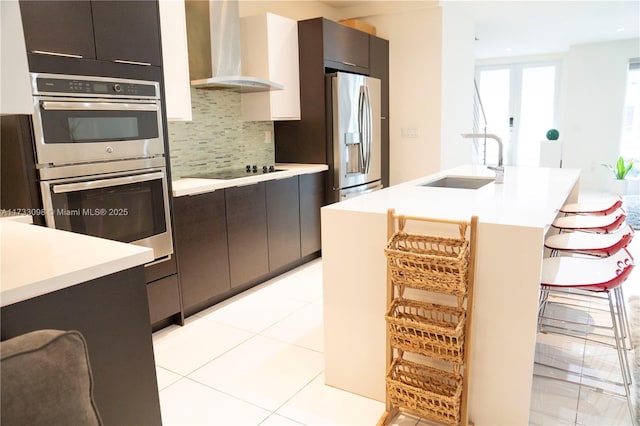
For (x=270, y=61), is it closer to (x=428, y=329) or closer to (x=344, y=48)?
(x=344, y=48)

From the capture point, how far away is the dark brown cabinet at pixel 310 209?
4.04m

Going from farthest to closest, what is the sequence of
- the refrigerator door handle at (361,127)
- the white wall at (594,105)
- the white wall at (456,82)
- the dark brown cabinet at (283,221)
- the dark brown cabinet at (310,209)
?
the white wall at (594,105), the white wall at (456,82), the refrigerator door handle at (361,127), the dark brown cabinet at (310,209), the dark brown cabinet at (283,221)

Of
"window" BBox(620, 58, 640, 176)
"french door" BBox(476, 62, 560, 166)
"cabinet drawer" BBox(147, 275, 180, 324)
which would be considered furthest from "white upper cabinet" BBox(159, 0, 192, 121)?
"window" BBox(620, 58, 640, 176)

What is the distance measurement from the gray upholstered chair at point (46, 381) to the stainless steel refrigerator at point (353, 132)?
346 cm

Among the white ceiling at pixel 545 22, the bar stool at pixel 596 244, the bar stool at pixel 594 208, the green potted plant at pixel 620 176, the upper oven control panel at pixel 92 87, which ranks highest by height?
the white ceiling at pixel 545 22

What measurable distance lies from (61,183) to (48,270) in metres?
1.26

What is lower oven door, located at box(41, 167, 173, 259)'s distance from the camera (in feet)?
7.29

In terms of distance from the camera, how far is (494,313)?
1.78 meters

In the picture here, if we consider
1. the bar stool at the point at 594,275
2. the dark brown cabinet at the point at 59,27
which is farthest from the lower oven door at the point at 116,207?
the bar stool at the point at 594,275

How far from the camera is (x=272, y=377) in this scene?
2340 mm

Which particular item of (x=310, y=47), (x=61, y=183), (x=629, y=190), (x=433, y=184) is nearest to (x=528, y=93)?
(x=629, y=190)

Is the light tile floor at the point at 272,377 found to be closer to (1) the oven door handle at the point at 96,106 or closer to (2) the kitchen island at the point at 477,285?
(2) the kitchen island at the point at 477,285

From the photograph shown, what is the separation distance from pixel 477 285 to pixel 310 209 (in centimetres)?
248

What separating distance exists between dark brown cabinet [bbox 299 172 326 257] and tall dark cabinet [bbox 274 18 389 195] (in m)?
0.22
